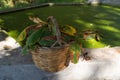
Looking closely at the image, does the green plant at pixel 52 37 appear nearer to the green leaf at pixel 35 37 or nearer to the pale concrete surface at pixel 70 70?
the green leaf at pixel 35 37

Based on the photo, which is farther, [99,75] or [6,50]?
[6,50]

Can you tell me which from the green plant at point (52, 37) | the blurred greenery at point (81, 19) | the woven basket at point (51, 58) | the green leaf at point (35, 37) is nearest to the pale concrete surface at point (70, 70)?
the woven basket at point (51, 58)

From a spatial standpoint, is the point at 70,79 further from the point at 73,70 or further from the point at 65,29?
the point at 65,29

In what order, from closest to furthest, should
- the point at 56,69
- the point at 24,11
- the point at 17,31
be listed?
the point at 56,69 < the point at 17,31 < the point at 24,11

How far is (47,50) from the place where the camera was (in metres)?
4.12

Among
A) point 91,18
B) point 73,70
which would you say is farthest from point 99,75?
point 91,18

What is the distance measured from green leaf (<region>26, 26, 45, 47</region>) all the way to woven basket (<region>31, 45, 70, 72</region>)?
0.38ft

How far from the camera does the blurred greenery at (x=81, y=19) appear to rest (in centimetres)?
607

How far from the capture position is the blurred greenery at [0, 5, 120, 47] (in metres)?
6.07

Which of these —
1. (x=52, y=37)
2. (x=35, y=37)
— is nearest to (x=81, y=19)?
(x=52, y=37)

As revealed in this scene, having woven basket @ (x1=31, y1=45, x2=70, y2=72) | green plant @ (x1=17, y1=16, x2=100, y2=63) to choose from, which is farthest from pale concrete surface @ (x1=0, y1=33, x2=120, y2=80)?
green plant @ (x1=17, y1=16, x2=100, y2=63)

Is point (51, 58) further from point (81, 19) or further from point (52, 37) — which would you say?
point (81, 19)

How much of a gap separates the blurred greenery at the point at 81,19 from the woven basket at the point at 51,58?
1.31 metres

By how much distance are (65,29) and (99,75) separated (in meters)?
0.84
